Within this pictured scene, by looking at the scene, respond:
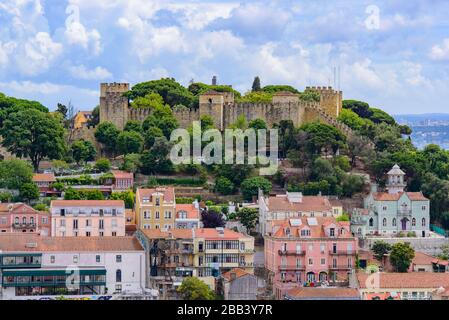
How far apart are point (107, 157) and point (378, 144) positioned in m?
12.0

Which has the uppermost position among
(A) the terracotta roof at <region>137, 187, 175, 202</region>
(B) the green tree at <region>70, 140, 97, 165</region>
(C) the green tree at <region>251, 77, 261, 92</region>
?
(C) the green tree at <region>251, 77, 261, 92</region>

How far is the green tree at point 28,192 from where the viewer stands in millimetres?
39181

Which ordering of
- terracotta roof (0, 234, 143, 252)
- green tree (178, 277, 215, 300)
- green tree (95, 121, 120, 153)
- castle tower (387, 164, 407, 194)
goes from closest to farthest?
green tree (178, 277, 215, 300) → terracotta roof (0, 234, 143, 252) → castle tower (387, 164, 407, 194) → green tree (95, 121, 120, 153)

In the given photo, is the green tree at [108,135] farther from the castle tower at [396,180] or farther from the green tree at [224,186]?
the castle tower at [396,180]

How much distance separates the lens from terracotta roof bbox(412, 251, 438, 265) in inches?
1358

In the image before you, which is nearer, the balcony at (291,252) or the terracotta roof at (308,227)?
the balcony at (291,252)

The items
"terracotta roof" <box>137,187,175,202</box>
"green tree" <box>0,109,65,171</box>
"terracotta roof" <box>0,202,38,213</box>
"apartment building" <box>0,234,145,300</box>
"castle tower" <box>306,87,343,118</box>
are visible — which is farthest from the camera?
"castle tower" <box>306,87,343,118</box>

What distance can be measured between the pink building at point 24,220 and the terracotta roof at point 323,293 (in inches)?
382

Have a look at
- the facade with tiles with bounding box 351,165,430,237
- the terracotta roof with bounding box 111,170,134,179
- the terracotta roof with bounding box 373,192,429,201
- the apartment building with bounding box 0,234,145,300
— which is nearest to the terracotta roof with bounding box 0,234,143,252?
the apartment building with bounding box 0,234,145,300

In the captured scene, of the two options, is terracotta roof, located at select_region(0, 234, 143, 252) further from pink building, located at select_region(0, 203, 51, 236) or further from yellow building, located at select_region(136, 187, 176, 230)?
yellow building, located at select_region(136, 187, 176, 230)

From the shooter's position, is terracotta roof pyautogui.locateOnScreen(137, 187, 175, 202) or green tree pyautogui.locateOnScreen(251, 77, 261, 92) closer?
terracotta roof pyautogui.locateOnScreen(137, 187, 175, 202)

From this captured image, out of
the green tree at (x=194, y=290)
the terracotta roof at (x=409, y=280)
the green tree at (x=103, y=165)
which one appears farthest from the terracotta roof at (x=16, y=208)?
the terracotta roof at (x=409, y=280)

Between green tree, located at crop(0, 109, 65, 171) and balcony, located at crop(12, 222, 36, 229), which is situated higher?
green tree, located at crop(0, 109, 65, 171)
